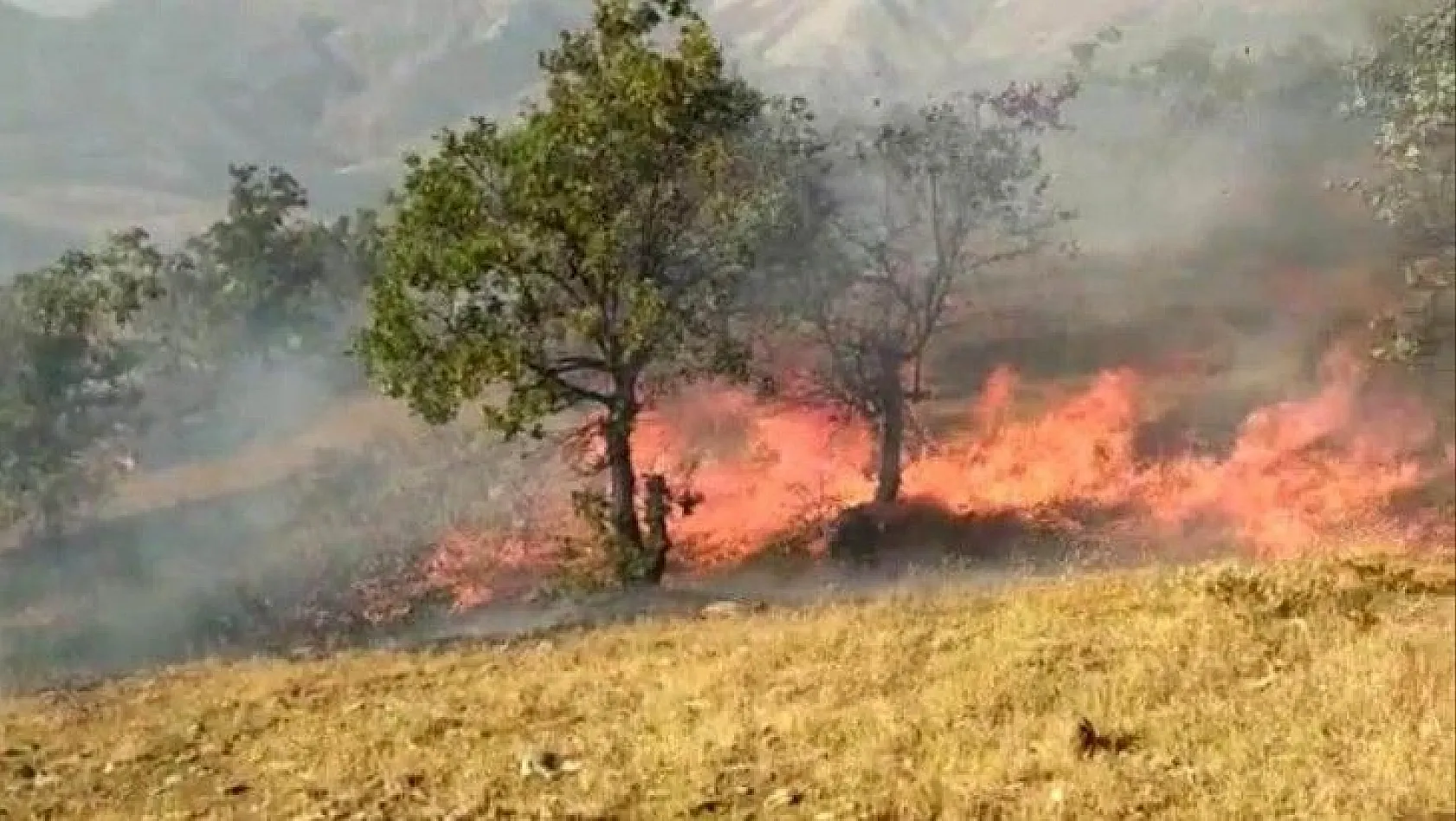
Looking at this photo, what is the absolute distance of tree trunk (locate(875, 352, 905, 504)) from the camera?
107 feet

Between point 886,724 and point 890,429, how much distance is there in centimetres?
2117

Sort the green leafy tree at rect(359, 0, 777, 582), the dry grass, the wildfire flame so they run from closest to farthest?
the dry grass, the green leafy tree at rect(359, 0, 777, 582), the wildfire flame

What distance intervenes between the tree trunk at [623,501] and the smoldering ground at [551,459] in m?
0.80

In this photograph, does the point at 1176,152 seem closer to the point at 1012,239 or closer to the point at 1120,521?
the point at 1012,239

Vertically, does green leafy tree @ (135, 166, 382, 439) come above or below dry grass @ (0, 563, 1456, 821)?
above

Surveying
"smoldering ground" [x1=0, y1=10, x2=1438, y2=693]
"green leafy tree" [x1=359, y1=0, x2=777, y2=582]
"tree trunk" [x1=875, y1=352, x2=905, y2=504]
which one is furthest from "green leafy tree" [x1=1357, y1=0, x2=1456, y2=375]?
"tree trunk" [x1=875, y1=352, x2=905, y2=504]

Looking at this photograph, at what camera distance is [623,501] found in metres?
25.0

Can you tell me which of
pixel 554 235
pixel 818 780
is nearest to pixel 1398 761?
pixel 818 780

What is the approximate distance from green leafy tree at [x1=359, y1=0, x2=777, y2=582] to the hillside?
79.6 meters

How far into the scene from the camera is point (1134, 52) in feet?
244

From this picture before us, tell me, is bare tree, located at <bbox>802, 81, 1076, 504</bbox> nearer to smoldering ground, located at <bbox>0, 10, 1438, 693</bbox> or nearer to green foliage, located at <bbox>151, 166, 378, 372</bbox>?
smoldering ground, located at <bbox>0, 10, 1438, 693</bbox>

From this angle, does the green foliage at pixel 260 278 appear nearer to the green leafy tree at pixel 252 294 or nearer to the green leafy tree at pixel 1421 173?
the green leafy tree at pixel 252 294

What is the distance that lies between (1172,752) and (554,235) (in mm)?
15377

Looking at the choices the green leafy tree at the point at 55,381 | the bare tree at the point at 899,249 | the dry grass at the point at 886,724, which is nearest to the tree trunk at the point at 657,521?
the dry grass at the point at 886,724
